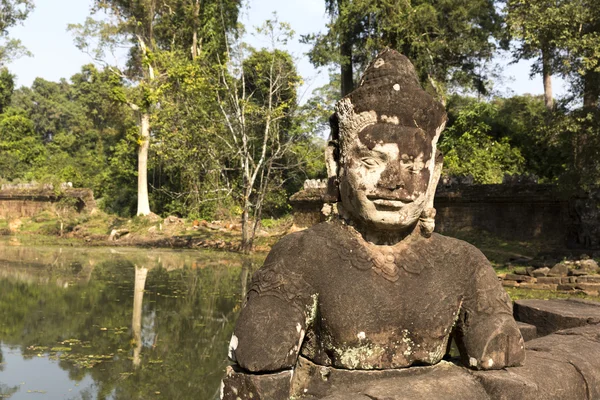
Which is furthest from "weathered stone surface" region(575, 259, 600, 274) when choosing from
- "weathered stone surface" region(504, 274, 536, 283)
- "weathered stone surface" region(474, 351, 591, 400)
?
"weathered stone surface" region(474, 351, 591, 400)

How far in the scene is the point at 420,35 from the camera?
60.7 ft

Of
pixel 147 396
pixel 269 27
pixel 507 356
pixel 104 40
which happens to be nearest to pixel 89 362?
pixel 147 396

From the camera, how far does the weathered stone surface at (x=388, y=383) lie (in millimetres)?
2250

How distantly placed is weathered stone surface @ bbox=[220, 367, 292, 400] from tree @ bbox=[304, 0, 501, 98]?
1678cm

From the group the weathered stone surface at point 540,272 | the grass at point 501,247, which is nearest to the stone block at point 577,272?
the weathered stone surface at point 540,272

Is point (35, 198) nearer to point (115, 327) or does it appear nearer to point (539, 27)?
point (115, 327)

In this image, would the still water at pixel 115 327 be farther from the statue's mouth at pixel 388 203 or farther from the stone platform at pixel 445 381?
the statue's mouth at pixel 388 203

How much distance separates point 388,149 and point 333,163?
0.35m

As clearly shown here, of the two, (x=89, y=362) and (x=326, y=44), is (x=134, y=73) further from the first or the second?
(x=89, y=362)

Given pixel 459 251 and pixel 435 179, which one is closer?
pixel 459 251

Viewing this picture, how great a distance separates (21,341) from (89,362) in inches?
54.7

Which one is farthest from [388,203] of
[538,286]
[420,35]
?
[420,35]

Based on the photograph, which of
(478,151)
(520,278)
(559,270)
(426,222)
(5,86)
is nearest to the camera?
(426,222)

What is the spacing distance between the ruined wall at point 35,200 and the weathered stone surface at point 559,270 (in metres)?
18.4
